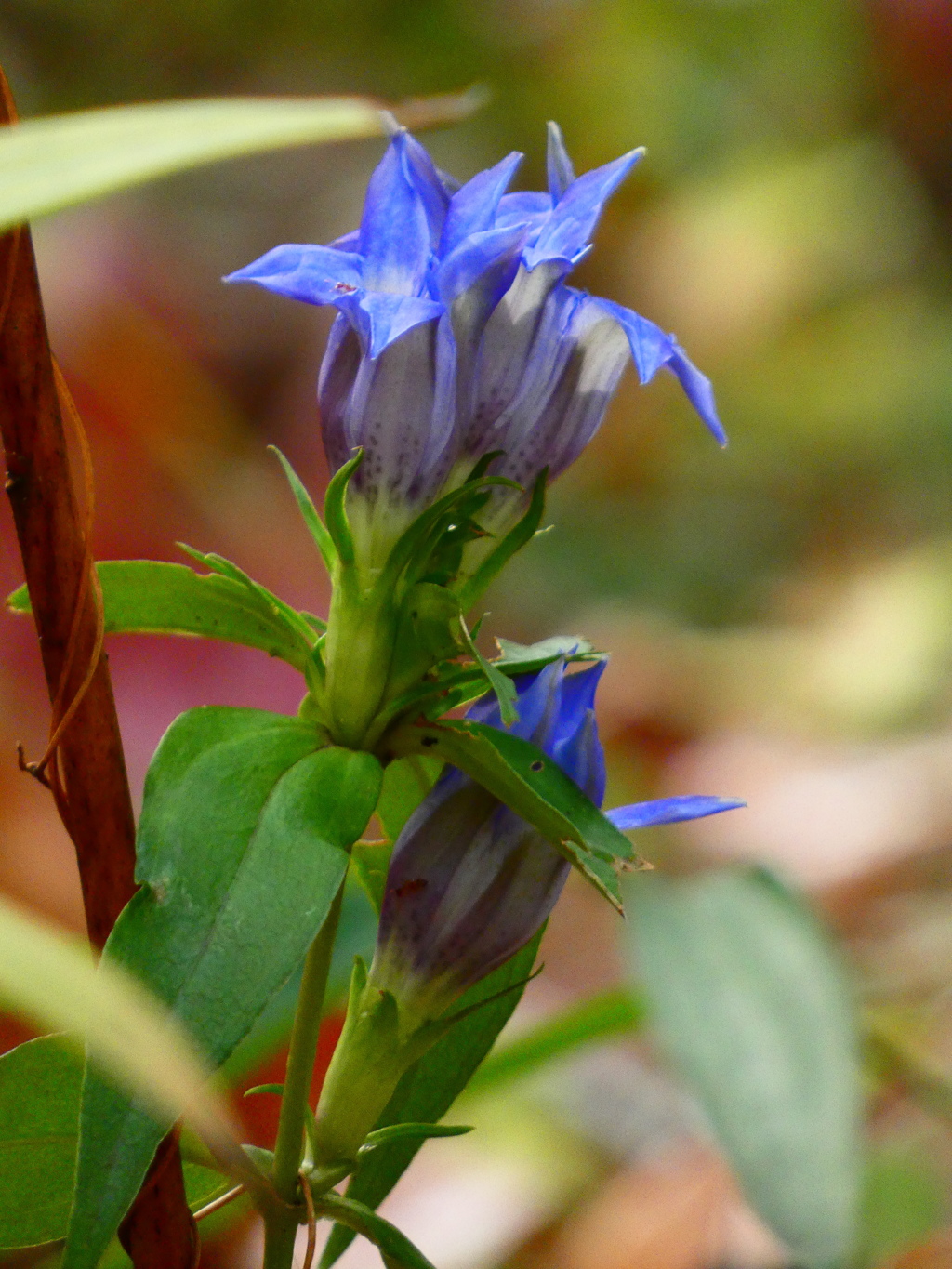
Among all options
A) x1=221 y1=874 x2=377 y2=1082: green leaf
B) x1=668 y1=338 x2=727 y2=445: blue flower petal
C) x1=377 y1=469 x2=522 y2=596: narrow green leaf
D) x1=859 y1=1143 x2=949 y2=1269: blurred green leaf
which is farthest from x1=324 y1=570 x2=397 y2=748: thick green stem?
x1=859 y1=1143 x2=949 y2=1269: blurred green leaf

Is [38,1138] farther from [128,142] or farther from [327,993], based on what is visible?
[327,993]

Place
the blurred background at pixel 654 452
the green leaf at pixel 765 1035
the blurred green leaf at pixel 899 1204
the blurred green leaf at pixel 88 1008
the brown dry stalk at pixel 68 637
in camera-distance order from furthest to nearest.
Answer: the blurred background at pixel 654 452, the blurred green leaf at pixel 899 1204, the green leaf at pixel 765 1035, the brown dry stalk at pixel 68 637, the blurred green leaf at pixel 88 1008

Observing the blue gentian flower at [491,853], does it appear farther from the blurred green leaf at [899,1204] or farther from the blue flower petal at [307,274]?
the blurred green leaf at [899,1204]

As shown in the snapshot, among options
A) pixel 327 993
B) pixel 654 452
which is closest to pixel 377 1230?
pixel 327 993

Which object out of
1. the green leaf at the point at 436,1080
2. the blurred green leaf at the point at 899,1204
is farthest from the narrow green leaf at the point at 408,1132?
the blurred green leaf at the point at 899,1204

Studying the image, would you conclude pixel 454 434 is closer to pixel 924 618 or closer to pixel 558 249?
pixel 558 249

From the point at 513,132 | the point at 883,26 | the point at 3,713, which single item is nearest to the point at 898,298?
the point at 883,26
